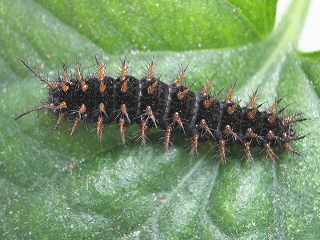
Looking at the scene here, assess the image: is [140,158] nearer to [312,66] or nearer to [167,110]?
[167,110]

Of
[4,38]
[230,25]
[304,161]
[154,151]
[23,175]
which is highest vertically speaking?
[4,38]

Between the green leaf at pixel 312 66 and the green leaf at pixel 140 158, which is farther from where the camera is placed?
the green leaf at pixel 312 66

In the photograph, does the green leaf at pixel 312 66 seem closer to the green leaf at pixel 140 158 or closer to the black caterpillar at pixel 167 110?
the green leaf at pixel 140 158

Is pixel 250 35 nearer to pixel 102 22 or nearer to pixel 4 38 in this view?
pixel 102 22

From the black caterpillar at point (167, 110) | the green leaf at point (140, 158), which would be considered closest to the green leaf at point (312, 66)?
the green leaf at point (140, 158)

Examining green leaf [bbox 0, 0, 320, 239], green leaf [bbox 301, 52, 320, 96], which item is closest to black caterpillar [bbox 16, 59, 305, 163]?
green leaf [bbox 0, 0, 320, 239]

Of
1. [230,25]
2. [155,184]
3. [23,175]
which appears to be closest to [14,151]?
[23,175]
